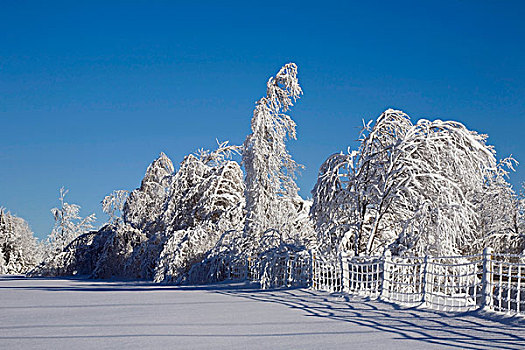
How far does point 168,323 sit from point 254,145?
508 inches

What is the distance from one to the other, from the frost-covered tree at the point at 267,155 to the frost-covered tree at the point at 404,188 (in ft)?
11.8

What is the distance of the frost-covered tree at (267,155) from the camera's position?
2228cm

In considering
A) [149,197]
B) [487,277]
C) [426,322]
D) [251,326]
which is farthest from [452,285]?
[149,197]

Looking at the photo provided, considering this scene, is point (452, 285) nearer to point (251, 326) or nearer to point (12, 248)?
point (251, 326)

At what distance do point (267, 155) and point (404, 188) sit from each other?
21.3 feet

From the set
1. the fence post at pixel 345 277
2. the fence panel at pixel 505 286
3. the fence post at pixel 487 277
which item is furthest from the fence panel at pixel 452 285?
the fence post at pixel 345 277

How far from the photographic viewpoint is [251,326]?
30.7 ft

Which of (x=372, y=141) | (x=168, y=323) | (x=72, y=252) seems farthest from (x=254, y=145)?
(x=72, y=252)

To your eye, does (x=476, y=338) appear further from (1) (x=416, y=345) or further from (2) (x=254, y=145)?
(2) (x=254, y=145)

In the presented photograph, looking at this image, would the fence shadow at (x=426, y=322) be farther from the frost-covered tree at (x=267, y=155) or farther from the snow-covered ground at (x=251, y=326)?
the frost-covered tree at (x=267, y=155)

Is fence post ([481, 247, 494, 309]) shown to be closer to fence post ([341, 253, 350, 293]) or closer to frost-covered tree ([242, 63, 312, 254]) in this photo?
fence post ([341, 253, 350, 293])

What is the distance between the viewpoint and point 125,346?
24.5 feet

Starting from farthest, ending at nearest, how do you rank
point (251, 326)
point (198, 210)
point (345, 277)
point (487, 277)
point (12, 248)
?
point (12, 248), point (198, 210), point (345, 277), point (487, 277), point (251, 326)

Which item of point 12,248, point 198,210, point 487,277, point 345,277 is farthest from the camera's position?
point 12,248
